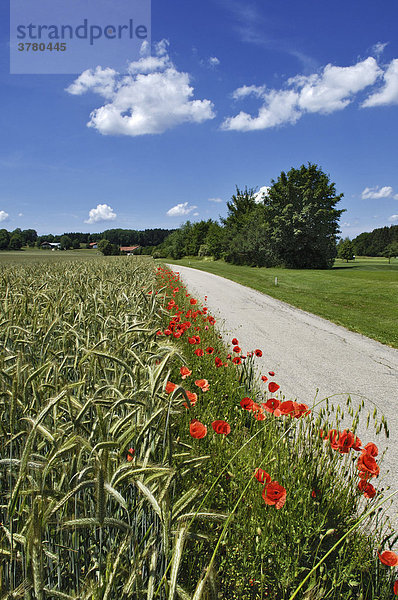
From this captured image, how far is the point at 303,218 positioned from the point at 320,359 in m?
33.8

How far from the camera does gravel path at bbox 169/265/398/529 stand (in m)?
4.45

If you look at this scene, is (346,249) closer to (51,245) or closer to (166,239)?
(166,239)

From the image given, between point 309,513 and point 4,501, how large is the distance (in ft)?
5.66

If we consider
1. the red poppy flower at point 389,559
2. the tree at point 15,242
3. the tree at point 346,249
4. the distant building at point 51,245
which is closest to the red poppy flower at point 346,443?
the red poppy flower at point 389,559

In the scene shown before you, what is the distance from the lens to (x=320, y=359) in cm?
628

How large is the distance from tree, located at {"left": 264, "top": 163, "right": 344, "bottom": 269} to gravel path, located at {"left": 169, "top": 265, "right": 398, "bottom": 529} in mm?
28593

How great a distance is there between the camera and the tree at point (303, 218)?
37.3 metres

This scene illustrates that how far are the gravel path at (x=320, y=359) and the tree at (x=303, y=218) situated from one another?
28.6 meters

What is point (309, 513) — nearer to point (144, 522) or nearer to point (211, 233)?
point (144, 522)

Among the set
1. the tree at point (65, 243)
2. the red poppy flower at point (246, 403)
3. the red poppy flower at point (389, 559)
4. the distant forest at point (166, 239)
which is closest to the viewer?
the red poppy flower at point (389, 559)

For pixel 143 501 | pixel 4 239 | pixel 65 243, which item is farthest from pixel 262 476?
pixel 65 243

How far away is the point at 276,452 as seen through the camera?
2525 mm

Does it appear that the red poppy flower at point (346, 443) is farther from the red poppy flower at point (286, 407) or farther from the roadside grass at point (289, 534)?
the red poppy flower at point (286, 407)

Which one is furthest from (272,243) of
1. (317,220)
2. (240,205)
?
(240,205)
